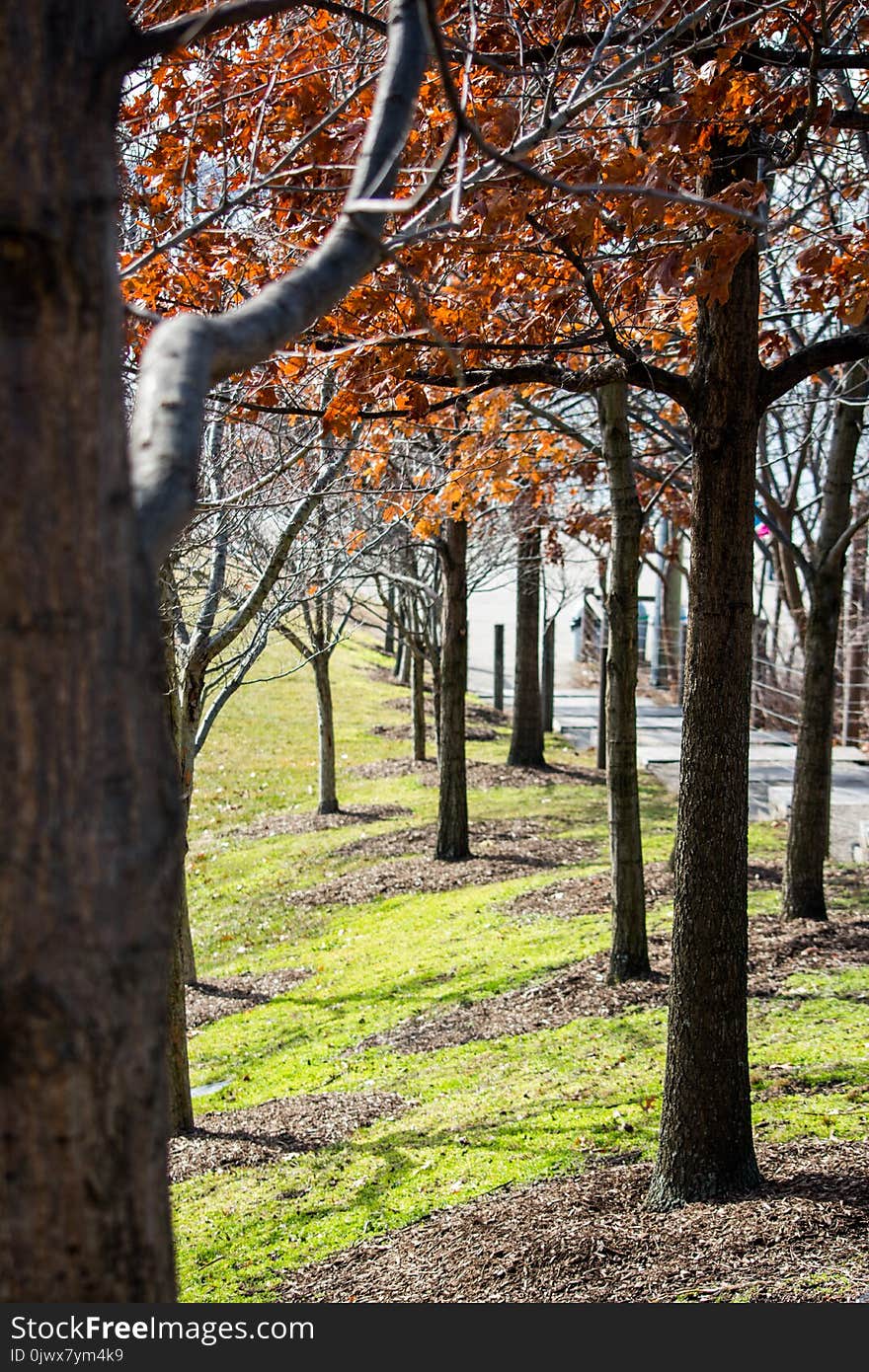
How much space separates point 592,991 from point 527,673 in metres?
12.0

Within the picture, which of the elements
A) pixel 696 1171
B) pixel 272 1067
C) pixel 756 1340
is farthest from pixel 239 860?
pixel 756 1340

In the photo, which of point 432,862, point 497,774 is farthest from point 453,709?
point 497,774

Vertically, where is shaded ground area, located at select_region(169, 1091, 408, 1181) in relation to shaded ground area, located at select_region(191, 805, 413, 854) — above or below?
below

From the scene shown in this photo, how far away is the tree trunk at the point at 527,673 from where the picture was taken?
2048cm

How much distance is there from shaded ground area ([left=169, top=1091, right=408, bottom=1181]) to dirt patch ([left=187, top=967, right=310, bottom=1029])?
9.17ft

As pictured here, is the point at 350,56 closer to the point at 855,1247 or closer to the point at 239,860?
the point at 855,1247

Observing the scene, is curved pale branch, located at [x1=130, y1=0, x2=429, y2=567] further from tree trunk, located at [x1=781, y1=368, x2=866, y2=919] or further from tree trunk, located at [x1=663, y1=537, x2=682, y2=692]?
tree trunk, located at [x1=663, y1=537, x2=682, y2=692]

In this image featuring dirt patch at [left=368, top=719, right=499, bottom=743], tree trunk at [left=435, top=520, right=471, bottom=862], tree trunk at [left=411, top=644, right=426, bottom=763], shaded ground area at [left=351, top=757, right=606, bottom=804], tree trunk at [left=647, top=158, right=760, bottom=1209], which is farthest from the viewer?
dirt patch at [left=368, top=719, right=499, bottom=743]

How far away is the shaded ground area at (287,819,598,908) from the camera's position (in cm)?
1411

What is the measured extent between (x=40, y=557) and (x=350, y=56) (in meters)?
4.78

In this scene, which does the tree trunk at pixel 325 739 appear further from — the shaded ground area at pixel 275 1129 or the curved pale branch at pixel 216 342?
the curved pale branch at pixel 216 342

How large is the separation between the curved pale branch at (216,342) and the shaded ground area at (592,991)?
6965mm

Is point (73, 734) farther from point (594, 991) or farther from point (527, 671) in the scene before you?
point (527, 671)

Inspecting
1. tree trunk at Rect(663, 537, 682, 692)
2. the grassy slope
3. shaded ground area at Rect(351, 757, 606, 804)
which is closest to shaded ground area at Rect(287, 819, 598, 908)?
the grassy slope
